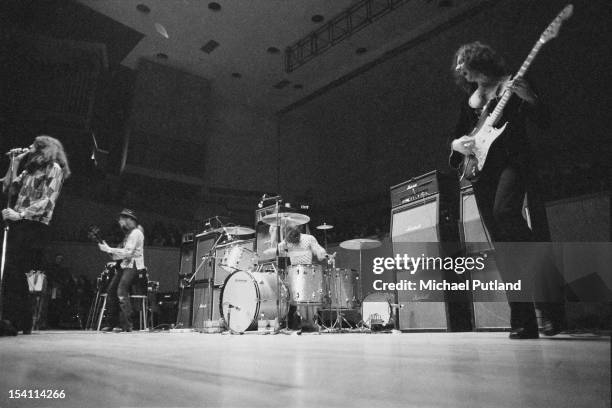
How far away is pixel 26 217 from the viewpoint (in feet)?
9.38

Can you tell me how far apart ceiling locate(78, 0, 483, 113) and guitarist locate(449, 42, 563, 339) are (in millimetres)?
5169

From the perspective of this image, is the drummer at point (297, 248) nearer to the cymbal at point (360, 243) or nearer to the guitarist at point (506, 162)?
the cymbal at point (360, 243)

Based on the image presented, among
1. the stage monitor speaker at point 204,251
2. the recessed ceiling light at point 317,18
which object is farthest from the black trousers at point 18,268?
the recessed ceiling light at point 317,18

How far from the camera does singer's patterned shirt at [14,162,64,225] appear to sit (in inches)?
115

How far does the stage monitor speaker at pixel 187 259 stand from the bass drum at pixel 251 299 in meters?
2.63

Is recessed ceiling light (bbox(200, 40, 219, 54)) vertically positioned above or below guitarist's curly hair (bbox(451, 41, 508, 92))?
above

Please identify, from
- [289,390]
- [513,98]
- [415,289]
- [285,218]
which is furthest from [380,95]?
[289,390]

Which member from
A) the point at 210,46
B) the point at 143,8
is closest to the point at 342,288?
the point at 210,46

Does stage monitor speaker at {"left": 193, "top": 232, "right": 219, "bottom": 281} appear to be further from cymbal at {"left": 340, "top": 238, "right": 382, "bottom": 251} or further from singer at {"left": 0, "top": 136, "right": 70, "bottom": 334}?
singer at {"left": 0, "top": 136, "right": 70, "bottom": 334}

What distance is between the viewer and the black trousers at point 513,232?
1737 mm

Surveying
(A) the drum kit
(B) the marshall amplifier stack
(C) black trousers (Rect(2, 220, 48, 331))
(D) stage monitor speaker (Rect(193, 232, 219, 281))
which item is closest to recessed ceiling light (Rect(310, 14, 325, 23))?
(D) stage monitor speaker (Rect(193, 232, 219, 281))

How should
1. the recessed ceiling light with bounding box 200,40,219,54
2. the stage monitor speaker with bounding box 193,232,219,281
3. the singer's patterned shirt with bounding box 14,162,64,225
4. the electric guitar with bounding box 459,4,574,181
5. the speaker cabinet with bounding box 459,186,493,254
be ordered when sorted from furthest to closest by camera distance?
the recessed ceiling light with bounding box 200,40,219,54 → the stage monitor speaker with bounding box 193,232,219,281 → the speaker cabinet with bounding box 459,186,493,254 → the singer's patterned shirt with bounding box 14,162,64,225 → the electric guitar with bounding box 459,4,574,181

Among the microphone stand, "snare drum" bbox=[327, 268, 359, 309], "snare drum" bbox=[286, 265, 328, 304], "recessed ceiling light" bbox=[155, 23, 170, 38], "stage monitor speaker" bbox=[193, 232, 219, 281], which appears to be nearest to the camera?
the microphone stand

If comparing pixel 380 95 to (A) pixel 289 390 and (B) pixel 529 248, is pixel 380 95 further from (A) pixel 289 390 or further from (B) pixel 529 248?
(A) pixel 289 390
